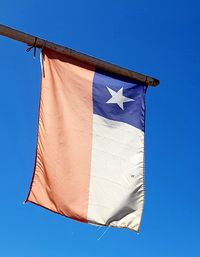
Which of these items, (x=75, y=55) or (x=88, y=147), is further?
(x=75, y=55)

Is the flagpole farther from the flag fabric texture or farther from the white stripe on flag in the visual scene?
the white stripe on flag

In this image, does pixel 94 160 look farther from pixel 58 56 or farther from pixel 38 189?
pixel 58 56

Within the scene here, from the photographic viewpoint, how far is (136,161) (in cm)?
733

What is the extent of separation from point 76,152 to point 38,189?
84 centimetres

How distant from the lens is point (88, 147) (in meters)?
7.11

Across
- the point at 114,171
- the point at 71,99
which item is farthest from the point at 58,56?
the point at 114,171

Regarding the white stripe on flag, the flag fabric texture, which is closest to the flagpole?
the flag fabric texture

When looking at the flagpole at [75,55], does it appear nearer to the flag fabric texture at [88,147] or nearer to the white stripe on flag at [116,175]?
the flag fabric texture at [88,147]

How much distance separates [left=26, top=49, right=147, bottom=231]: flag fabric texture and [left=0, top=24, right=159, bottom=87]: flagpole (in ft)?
0.32

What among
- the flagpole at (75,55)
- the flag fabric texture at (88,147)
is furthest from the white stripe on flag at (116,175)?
the flagpole at (75,55)

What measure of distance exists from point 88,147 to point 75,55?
59.6 inches

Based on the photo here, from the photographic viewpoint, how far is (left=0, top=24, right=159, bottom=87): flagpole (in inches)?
287

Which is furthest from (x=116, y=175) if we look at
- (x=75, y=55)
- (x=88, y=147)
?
(x=75, y=55)

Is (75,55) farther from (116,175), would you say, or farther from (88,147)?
(116,175)
